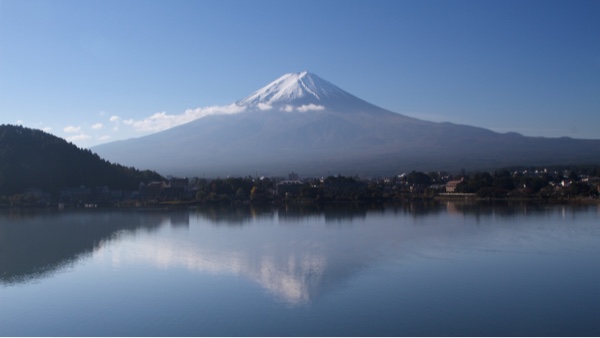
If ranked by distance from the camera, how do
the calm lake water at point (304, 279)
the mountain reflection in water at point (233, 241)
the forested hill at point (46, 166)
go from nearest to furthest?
the calm lake water at point (304, 279)
the mountain reflection in water at point (233, 241)
the forested hill at point (46, 166)

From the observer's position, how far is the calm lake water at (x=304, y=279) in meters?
4.43

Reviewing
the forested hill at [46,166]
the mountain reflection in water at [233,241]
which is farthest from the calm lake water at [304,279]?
the forested hill at [46,166]

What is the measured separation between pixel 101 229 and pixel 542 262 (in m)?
6.26

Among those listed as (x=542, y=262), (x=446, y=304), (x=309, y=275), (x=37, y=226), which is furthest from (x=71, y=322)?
(x=37, y=226)

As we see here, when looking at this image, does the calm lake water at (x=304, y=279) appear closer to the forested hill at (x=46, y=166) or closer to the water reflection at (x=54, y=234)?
the water reflection at (x=54, y=234)

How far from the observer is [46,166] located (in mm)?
15859

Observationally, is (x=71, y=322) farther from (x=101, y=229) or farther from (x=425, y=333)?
(x=101, y=229)

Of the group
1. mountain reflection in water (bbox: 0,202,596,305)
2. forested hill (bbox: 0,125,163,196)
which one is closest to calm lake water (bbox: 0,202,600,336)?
mountain reflection in water (bbox: 0,202,596,305)

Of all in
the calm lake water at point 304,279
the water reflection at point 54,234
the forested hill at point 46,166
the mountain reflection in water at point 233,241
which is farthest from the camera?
the forested hill at point 46,166

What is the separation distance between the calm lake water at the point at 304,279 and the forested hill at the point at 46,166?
527 cm

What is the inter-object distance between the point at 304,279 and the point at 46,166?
1167 cm

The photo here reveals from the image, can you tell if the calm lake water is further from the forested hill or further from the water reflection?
the forested hill

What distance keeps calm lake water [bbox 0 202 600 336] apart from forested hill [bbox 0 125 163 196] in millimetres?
5269

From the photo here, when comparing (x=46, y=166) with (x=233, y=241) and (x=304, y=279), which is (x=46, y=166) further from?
(x=304, y=279)
